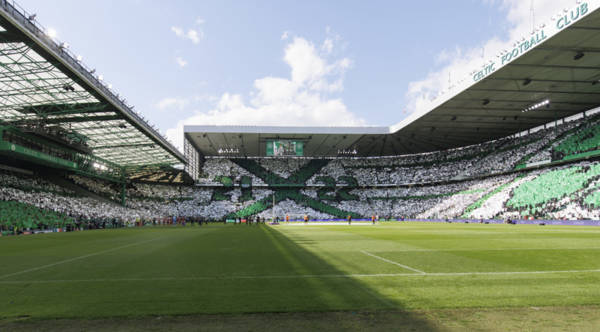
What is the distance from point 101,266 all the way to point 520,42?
34379 mm

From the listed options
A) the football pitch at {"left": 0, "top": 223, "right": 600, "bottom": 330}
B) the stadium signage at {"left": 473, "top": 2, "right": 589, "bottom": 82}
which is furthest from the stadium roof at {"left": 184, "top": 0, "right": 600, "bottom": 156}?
the football pitch at {"left": 0, "top": 223, "right": 600, "bottom": 330}

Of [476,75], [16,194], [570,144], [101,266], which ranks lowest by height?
[101,266]

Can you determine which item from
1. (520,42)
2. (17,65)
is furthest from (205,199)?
(520,42)

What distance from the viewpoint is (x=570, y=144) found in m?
46.2

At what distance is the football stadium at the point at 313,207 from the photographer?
5727 mm

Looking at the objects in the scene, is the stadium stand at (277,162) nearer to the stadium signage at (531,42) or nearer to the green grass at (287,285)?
the stadium signage at (531,42)

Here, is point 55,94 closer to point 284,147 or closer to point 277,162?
point 284,147

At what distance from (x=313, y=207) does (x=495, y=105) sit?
39.5 m

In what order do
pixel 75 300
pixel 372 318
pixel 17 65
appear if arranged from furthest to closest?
1. pixel 17 65
2. pixel 75 300
3. pixel 372 318

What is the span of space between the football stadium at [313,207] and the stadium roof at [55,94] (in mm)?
168

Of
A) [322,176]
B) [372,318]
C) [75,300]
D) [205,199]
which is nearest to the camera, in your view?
[372,318]

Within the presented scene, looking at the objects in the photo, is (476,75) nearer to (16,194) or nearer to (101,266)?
(101,266)

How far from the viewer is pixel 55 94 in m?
27.7

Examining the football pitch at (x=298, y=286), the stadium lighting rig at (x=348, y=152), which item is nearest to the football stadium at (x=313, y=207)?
the football pitch at (x=298, y=286)
